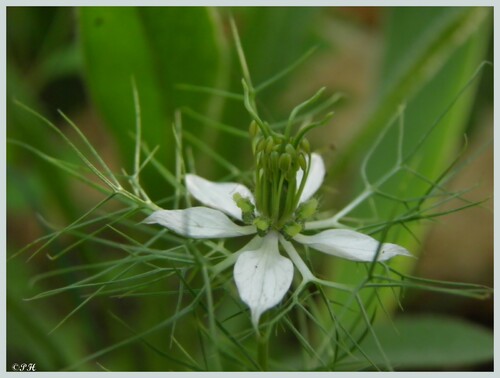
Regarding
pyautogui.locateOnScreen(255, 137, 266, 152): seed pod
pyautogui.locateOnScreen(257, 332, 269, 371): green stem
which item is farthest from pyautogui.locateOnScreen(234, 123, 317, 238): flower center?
pyautogui.locateOnScreen(257, 332, 269, 371): green stem

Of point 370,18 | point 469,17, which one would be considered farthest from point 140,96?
point 370,18

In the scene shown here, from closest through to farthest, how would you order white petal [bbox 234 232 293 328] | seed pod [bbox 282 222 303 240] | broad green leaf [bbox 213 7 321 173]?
1. white petal [bbox 234 232 293 328]
2. seed pod [bbox 282 222 303 240]
3. broad green leaf [bbox 213 7 321 173]

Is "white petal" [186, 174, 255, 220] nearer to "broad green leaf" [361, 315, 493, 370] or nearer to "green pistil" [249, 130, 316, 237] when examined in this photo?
"green pistil" [249, 130, 316, 237]

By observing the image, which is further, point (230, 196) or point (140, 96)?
point (140, 96)

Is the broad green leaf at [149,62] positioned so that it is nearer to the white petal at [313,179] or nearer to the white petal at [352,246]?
the white petal at [313,179]

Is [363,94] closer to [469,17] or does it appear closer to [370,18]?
[370,18]
